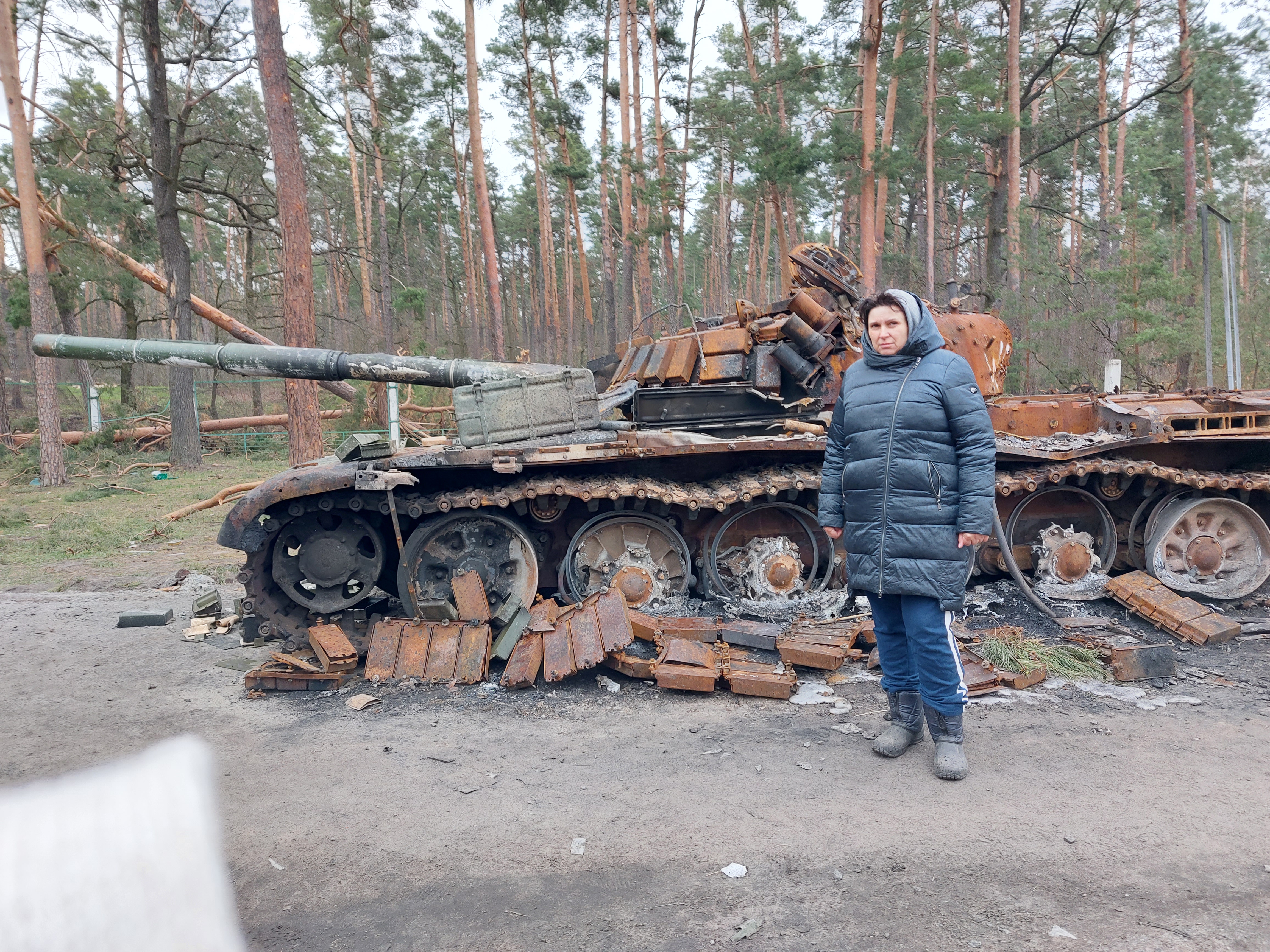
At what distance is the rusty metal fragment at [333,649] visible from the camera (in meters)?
5.46

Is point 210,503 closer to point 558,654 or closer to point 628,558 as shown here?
point 628,558

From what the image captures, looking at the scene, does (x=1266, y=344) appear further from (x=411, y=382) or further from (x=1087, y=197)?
(x=411, y=382)

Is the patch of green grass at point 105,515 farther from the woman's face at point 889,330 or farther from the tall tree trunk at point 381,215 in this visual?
the woman's face at point 889,330

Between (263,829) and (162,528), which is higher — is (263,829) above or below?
below

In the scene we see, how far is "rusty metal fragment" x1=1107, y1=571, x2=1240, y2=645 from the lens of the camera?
221 inches

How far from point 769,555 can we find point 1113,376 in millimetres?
4827

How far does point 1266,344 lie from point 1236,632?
847 inches

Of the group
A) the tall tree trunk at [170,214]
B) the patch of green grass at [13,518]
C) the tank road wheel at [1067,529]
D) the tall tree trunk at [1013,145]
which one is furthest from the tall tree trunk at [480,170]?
the tank road wheel at [1067,529]

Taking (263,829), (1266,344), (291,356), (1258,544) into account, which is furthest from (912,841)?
(1266,344)

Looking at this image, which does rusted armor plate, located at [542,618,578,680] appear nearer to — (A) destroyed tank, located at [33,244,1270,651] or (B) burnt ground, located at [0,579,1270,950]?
(B) burnt ground, located at [0,579,1270,950]

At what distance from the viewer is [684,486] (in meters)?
6.52

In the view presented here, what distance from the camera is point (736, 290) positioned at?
164ft

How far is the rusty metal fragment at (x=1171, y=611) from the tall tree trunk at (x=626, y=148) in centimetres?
1474

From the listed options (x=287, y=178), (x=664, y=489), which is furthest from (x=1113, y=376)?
(x=287, y=178)
